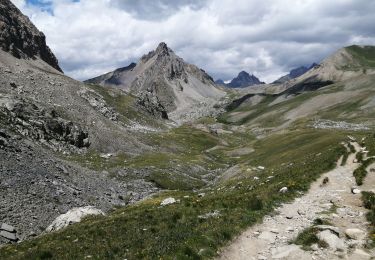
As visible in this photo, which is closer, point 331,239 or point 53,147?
point 331,239

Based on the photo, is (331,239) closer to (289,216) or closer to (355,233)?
(355,233)

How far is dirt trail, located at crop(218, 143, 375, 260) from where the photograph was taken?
20.1m

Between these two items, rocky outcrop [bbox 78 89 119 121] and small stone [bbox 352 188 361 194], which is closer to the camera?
small stone [bbox 352 188 361 194]

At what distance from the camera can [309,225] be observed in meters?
24.2

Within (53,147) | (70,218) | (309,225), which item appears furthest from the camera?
(53,147)

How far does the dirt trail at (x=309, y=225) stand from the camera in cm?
2012

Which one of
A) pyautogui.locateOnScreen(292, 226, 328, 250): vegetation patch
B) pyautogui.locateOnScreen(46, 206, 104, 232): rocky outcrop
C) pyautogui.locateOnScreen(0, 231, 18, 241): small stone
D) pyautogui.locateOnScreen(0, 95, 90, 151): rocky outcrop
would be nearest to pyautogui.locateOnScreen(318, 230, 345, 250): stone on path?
pyautogui.locateOnScreen(292, 226, 328, 250): vegetation patch

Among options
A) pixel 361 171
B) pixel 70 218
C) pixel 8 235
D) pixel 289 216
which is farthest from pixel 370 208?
pixel 8 235

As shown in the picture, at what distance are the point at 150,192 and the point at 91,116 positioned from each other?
197 ft

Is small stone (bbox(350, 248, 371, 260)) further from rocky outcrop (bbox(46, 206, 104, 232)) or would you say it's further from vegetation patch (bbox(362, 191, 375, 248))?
rocky outcrop (bbox(46, 206, 104, 232))

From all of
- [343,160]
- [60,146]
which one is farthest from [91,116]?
[343,160]

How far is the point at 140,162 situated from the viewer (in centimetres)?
10894

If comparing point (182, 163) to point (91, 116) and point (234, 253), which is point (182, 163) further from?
point (234, 253)

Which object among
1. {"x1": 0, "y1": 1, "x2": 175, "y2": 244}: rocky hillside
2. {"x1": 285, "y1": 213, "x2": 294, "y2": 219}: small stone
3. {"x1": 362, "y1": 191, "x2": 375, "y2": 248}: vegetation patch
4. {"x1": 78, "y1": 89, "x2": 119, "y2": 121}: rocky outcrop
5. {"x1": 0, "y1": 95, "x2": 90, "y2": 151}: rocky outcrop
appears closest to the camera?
{"x1": 362, "y1": 191, "x2": 375, "y2": 248}: vegetation patch
